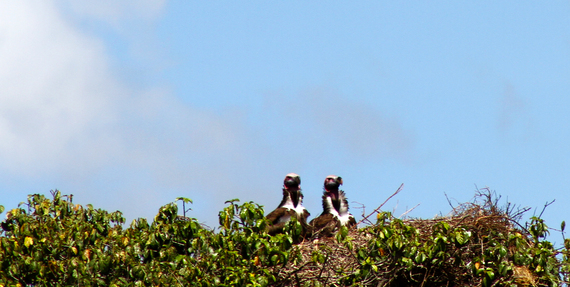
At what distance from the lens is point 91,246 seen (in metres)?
13.3

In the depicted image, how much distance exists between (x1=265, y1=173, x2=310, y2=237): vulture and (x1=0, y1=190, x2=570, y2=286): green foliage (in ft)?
9.50

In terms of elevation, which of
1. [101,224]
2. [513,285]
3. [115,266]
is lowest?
[513,285]

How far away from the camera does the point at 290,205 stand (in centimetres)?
1703

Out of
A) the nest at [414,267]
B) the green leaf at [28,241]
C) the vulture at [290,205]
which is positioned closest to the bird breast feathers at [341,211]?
the vulture at [290,205]

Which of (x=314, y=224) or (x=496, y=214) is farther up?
(x=314, y=224)

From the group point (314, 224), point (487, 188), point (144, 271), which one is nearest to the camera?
point (144, 271)

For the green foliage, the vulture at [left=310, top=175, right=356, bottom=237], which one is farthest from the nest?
the vulture at [left=310, top=175, right=356, bottom=237]

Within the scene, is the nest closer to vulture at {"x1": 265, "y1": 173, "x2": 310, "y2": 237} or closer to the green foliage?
the green foliage

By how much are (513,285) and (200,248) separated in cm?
415

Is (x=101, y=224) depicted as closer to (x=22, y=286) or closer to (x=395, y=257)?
(x=22, y=286)

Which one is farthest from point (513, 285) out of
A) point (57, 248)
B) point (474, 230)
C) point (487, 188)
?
point (57, 248)

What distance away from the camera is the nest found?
42.8 feet

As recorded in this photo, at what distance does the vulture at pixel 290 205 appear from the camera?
16.8 m

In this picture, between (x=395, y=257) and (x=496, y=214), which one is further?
(x=496, y=214)
